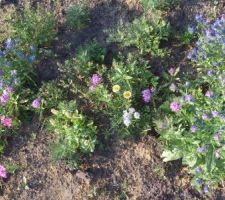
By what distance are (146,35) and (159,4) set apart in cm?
50

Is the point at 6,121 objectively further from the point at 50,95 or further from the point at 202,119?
the point at 202,119

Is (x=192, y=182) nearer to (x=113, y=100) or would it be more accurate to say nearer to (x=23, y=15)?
(x=113, y=100)

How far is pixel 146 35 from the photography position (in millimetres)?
5449

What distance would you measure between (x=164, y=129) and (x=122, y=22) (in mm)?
1650

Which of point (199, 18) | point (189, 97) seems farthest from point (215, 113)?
point (199, 18)

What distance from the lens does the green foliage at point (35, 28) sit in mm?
5812

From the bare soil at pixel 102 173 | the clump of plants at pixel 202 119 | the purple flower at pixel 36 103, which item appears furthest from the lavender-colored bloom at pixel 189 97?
the purple flower at pixel 36 103

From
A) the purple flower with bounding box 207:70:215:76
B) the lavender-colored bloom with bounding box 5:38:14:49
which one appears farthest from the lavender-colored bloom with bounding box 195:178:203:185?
the lavender-colored bloom with bounding box 5:38:14:49

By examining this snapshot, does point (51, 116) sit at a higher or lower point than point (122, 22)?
lower

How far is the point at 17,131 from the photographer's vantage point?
5.39 m

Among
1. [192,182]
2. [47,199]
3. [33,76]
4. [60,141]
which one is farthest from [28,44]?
[192,182]

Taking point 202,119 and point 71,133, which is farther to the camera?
point 71,133

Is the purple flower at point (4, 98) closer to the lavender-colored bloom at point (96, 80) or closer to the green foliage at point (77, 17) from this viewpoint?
the lavender-colored bloom at point (96, 80)

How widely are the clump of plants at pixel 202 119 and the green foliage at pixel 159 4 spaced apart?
2.32 ft
